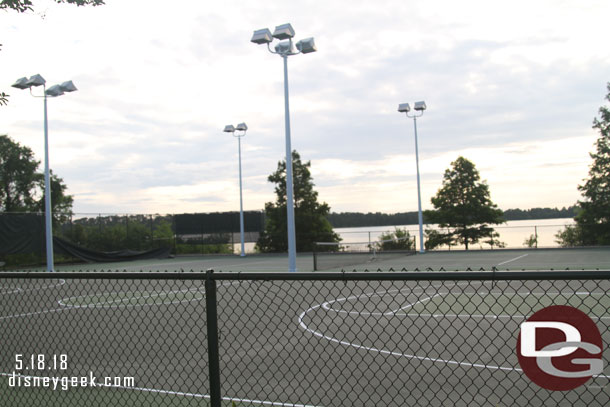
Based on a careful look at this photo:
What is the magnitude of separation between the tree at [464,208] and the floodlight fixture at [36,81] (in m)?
28.8

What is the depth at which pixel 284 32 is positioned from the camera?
1909 cm

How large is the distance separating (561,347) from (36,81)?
24.3 metres

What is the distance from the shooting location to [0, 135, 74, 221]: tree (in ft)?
139

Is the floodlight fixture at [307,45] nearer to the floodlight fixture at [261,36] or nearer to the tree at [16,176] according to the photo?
Result: the floodlight fixture at [261,36]

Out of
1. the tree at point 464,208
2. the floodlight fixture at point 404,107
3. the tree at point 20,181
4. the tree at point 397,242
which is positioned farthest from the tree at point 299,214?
the tree at point 20,181

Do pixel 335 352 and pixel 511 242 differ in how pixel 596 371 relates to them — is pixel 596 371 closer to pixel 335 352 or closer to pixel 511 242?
pixel 335 352

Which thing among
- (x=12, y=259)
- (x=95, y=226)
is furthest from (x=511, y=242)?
(x=12, y=259)

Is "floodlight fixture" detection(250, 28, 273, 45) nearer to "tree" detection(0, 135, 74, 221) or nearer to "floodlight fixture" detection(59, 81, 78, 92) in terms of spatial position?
"floodlight fixture" detection(59, 81, 78, 92)

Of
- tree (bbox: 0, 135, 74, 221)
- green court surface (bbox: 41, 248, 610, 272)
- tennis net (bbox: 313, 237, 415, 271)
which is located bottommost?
green court surface (bbox: 41, 248, 610, 272)

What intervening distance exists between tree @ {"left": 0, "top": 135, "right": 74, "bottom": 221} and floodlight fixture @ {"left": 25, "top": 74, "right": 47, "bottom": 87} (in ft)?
71.1

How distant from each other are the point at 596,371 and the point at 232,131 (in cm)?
3193

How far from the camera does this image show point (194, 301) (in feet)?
40.1

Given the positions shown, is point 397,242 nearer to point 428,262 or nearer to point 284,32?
point 428,262

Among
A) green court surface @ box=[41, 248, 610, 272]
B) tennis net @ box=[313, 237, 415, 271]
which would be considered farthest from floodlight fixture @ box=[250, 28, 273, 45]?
green court surface @ box=[41, 248, 610, 272]
